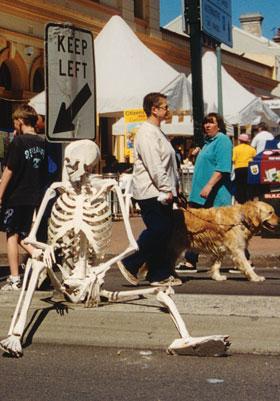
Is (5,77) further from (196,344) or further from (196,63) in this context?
(196,344)

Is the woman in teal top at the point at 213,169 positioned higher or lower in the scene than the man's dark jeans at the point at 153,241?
higher

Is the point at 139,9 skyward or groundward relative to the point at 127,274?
skyward

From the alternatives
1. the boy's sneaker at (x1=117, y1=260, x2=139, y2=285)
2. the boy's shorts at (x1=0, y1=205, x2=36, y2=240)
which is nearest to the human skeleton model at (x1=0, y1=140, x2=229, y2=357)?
the boy's sneaker at (x1=117, y1=260, x2=139, y2=285)

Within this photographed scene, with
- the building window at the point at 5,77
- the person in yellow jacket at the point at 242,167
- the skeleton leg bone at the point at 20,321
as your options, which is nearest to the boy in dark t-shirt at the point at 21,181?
the skeleton leg bone at the point at 20,321

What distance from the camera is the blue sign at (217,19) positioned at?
14.9 metres

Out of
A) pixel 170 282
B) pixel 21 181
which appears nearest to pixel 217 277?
pixel 170 282

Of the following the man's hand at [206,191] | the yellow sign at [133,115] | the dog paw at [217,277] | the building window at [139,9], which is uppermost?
the building window at [139,9]

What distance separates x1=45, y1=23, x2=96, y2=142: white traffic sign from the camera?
8.35 meters

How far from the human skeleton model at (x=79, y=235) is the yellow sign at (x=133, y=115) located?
38.7 ft

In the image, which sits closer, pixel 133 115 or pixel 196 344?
pixel 196 344

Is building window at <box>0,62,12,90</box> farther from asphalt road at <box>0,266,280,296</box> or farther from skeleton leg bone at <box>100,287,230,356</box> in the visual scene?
skeleton leg bone at <box>100,287,230,356</box>

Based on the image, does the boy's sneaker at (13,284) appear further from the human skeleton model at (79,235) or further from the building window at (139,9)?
the building window at (139,9)

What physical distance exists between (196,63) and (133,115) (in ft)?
14.9

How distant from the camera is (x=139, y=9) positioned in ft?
105
